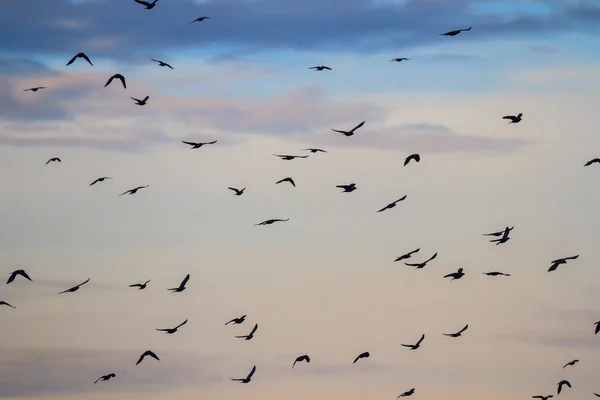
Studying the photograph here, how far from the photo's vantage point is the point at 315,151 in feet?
553

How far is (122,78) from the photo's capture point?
167m

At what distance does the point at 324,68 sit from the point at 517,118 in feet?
57.2

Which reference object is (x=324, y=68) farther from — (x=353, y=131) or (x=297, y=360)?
(x=297, y=360)

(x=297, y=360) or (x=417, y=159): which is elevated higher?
(x=417, y=159)

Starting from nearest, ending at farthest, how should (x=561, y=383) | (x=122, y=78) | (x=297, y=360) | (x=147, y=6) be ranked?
(x=147, y=6) → (x=122, y=78) → (x=297, y=360) → (x=561, y=383)

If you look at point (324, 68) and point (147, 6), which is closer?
point (147, 6)

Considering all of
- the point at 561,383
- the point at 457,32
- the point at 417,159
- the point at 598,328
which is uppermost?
the point at 457,32

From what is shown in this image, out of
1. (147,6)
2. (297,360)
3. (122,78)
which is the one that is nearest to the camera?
(147,6)

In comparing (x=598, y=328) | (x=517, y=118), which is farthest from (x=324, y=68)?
(x=598, y=328)

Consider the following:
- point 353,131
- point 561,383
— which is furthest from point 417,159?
point 561,383

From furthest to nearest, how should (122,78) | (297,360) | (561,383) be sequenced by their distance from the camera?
(561,383) → (297,360) → (122,78)

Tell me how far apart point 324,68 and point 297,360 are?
→ 26575mm

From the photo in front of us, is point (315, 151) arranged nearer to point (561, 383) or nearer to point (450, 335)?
point (450, 335)

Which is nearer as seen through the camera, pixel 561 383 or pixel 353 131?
pixel 353 131
